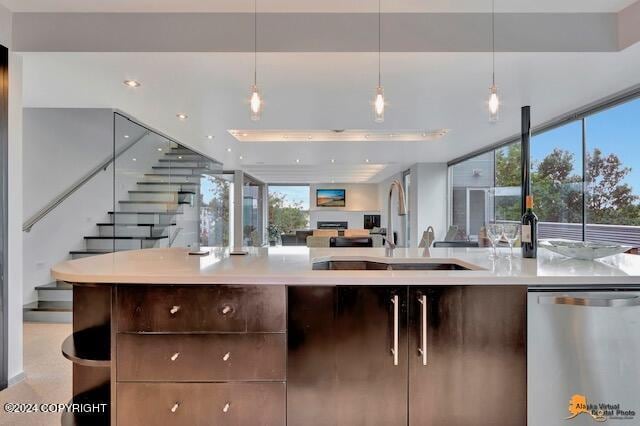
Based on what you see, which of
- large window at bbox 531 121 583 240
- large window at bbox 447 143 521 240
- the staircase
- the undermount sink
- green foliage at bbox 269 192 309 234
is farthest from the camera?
green foliage at bbox 269 192 309 234

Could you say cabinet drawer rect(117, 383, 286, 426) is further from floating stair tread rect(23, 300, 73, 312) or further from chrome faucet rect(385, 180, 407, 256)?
floating stair tread rect(23, 300, 73, 312)

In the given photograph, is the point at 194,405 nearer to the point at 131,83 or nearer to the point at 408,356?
the point at 408,356

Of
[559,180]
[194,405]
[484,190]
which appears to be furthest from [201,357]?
[484,190]

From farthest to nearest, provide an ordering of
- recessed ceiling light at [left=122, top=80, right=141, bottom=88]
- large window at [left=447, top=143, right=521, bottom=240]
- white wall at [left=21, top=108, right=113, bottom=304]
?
large window at [left=447, top=143, right=521, bottom=240] → white wall at [left=21, top=108, right=113, bottom=304] → recessed ceiling light at [left=122, top=80, right=141, bottom=88]

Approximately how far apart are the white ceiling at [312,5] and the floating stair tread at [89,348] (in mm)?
2154

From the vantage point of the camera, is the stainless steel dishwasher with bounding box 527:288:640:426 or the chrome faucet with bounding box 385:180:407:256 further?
the chrome faucet with bounding box 385:180:407:256

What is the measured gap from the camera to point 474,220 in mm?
7188

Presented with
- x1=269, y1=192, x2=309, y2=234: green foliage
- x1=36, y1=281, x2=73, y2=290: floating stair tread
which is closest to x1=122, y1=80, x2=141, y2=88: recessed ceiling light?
x1=36, y1=281, x2=73, y2=290: floating stair tread

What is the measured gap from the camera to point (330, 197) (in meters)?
14.0

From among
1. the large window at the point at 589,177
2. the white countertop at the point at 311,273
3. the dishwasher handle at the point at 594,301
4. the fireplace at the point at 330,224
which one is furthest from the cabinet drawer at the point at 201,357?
the fireplace at the point at 330,224

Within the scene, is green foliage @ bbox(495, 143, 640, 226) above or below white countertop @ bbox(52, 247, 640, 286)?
above

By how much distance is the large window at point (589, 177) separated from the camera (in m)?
3.38

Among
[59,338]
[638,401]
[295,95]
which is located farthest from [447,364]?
[59,338]

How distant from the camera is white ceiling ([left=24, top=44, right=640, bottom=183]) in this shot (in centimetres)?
265
